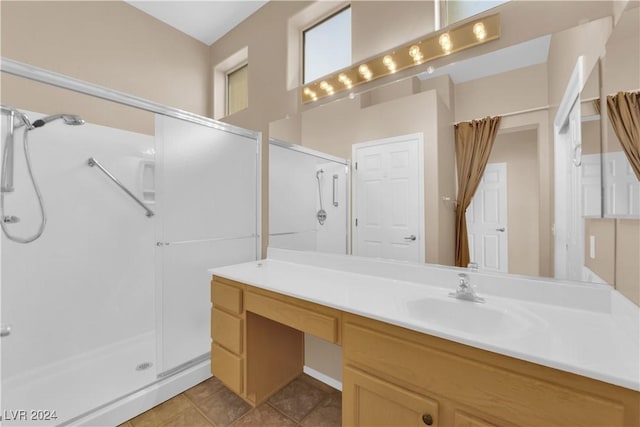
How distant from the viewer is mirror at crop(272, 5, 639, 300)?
3.38 feet

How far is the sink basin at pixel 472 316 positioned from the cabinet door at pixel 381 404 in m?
0.26

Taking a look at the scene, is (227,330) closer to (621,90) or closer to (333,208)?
(333,208)

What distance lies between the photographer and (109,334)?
1884 mm

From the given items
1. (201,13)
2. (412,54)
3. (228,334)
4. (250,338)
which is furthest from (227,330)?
(201,13)

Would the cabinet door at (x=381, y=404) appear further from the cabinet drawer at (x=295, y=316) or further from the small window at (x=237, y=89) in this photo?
the small window at (x=237, y=89)

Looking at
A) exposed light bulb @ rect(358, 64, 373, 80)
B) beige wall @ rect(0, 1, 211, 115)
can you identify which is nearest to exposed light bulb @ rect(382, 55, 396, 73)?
exposed light bulb @ rect(358, 64, 373, 80)

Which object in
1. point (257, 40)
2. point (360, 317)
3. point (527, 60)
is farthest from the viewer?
point (257, 40)

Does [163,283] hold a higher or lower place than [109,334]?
higher

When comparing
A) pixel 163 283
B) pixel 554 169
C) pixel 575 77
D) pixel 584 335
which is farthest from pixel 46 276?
pixel 575 77

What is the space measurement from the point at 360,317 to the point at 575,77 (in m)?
1.29

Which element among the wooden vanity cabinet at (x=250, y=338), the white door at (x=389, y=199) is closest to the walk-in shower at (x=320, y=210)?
the white door at (x=389, y=199)

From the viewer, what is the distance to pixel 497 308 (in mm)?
1063

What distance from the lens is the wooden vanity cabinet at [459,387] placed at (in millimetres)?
658

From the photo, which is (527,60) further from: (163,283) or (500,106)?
(163,283)
